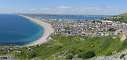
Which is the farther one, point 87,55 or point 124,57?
point 87,55

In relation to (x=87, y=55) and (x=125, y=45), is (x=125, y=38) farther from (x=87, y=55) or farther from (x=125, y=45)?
(x=87, y=55)

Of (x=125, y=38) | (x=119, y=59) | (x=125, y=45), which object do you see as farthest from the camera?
(x=125, y=38)

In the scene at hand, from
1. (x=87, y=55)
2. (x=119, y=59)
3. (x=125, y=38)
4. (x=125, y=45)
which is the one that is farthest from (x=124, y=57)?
(x=125, y=38)

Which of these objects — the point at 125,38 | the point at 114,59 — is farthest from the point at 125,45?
the point at 114,59

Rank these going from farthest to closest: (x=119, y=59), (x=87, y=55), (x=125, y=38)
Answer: (x=125, y=38), (x=87, y=55), (x=119, y=59)

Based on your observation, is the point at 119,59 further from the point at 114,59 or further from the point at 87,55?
the point at 87,55

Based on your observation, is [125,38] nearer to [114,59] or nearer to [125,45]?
[125,45]

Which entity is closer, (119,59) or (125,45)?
(119,59)

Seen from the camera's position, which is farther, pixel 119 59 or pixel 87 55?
pixel 87 55
